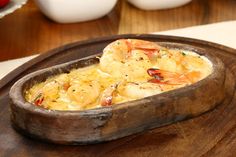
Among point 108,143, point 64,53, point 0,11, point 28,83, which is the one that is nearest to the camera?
point 108,143

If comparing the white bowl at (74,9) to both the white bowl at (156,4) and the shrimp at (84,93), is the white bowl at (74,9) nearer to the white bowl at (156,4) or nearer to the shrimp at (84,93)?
the white bowl at (156,4)

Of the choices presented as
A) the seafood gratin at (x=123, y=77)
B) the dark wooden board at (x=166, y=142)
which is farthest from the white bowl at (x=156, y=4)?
the dark wooden board at (x=166, y=142)

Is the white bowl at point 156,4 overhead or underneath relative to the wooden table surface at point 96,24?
overhead

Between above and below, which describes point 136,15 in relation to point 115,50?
below

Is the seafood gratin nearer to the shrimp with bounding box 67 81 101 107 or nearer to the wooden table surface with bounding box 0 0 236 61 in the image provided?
the shrimp with bounding box 67 81 101 107

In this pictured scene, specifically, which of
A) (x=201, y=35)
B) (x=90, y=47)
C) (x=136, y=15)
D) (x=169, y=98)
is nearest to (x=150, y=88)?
(x=169, y=98)

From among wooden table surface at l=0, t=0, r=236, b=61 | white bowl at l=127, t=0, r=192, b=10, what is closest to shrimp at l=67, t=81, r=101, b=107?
wooden table surface at l=0, t=0, r=236, b=61

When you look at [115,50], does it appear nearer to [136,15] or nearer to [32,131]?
[32,131]
